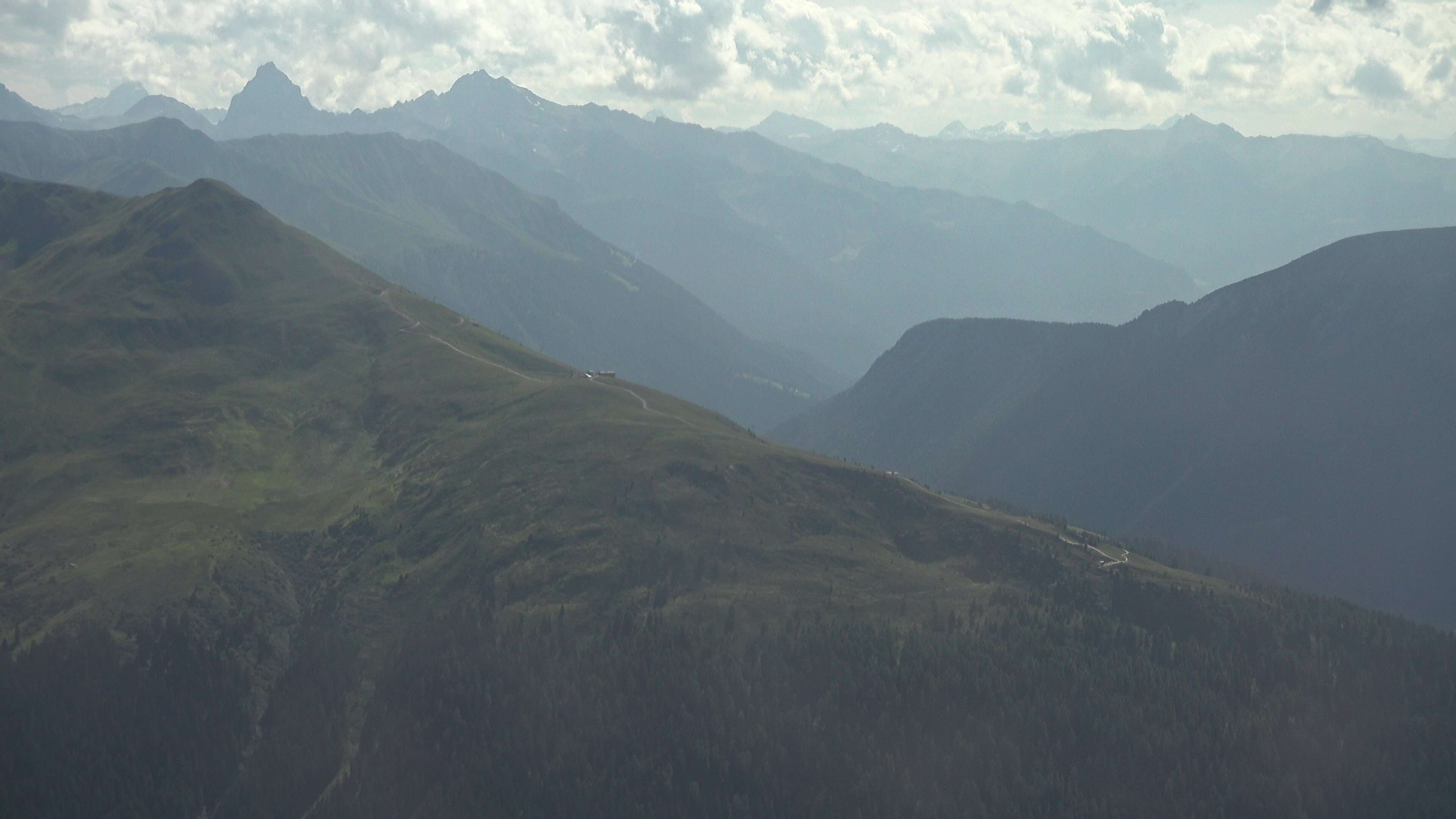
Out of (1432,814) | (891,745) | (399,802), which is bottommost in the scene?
(399,802)

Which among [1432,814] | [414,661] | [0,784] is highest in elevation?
[1432,814]

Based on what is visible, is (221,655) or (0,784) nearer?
(0,784)

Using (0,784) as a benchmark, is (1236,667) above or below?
above

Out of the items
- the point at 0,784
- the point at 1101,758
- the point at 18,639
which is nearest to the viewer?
the point at 0,784

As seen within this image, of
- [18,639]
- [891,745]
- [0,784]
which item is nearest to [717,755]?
[891,745]

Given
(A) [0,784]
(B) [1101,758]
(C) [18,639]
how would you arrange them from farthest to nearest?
(C) [18,639] → (B) [1101,758] → (A) [0,784]

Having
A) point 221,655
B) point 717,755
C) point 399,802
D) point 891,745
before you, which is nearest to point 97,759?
point 221,655

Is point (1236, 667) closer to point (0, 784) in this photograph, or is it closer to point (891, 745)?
point (891, 745)

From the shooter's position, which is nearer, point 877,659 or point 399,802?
point 399,802

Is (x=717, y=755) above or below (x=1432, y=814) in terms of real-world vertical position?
below

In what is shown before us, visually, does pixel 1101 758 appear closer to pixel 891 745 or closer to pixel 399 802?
pixel 891 745
